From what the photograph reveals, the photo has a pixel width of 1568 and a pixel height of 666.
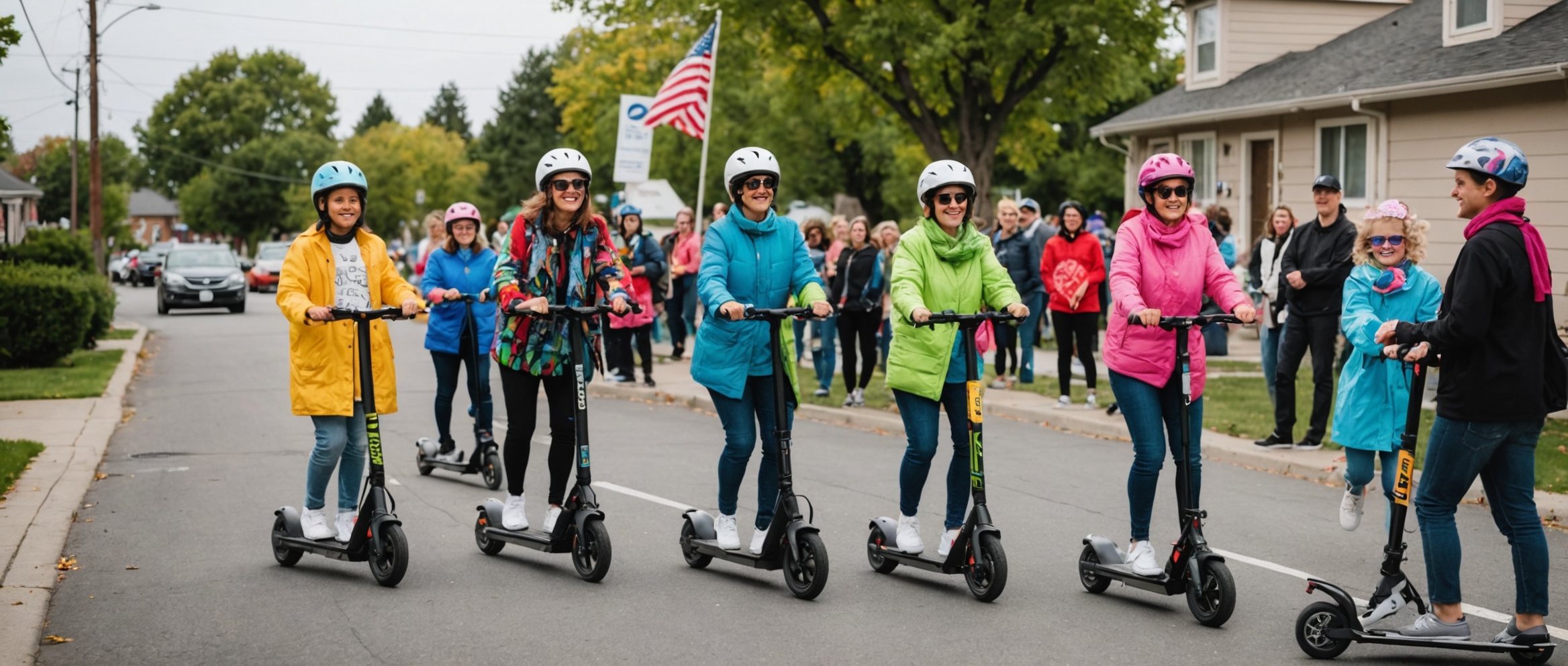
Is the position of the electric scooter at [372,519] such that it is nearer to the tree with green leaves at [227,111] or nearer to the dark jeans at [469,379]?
the dark jeans at [469,379]

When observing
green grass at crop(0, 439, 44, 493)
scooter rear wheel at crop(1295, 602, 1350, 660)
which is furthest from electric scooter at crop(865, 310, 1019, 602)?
green grass at crop(0, 439, 44, 493)

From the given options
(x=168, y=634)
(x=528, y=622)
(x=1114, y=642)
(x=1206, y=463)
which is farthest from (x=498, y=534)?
(x=1206, y=463)

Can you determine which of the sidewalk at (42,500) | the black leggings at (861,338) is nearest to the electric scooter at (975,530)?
the sidewalk at (42,500)

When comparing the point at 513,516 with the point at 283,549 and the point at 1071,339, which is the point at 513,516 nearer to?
the point at 283,549

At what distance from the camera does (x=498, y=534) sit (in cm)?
734

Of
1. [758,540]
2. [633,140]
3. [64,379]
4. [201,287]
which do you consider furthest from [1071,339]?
[201,287]

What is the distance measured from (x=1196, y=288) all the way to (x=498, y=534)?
3.56 metres

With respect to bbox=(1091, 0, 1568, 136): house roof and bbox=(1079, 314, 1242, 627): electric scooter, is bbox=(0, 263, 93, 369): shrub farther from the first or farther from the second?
bbox=(1091, 0, 1568, 136): house roof

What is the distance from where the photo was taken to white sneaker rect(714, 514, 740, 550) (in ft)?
22.8

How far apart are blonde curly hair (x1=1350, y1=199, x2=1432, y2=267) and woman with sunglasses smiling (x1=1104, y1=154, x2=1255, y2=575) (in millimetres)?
1254

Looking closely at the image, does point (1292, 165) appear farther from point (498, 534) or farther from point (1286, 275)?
point (498, 534)

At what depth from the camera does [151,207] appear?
463ft

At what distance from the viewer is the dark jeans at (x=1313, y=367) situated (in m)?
10.9

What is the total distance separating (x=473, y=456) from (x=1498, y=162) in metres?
6.90
